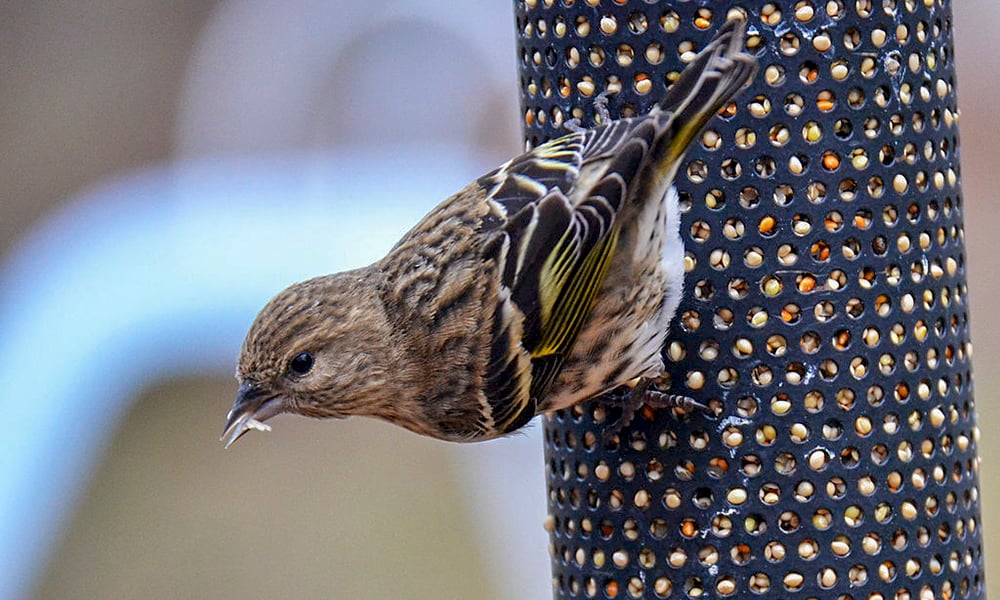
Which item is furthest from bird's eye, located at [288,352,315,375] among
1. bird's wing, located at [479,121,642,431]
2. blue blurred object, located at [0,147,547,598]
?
blue blurred object, located at [0,147,547,598]

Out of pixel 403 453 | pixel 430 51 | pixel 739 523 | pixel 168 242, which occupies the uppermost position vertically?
pixel 430 51

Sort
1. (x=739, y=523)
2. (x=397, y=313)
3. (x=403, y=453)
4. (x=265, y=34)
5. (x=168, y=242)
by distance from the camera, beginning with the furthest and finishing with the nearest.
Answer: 1. (x=265, y=34)
2. (x=403, y=453)
3. (x=168, y=242)
4. (x=397, y=313)
5. (x=739, y=523)

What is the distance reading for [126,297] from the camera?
924cm

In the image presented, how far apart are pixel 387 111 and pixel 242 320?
414 cm

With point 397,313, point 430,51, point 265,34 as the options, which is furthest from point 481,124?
point 397,313

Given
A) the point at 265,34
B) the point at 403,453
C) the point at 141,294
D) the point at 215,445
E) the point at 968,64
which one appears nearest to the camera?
the point at 141,294

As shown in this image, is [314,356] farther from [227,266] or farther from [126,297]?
[227,266]

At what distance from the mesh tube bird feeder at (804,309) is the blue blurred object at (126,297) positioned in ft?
17.5

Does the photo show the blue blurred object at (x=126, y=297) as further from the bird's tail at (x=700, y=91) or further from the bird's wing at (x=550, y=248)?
the bird's tail at (x=700, y=91)

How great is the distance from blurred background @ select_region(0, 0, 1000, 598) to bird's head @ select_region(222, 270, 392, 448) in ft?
15.3

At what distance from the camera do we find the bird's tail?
3.86m

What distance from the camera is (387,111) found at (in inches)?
529

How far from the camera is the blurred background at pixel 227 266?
947cm

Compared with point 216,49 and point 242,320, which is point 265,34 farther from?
point 242,320
